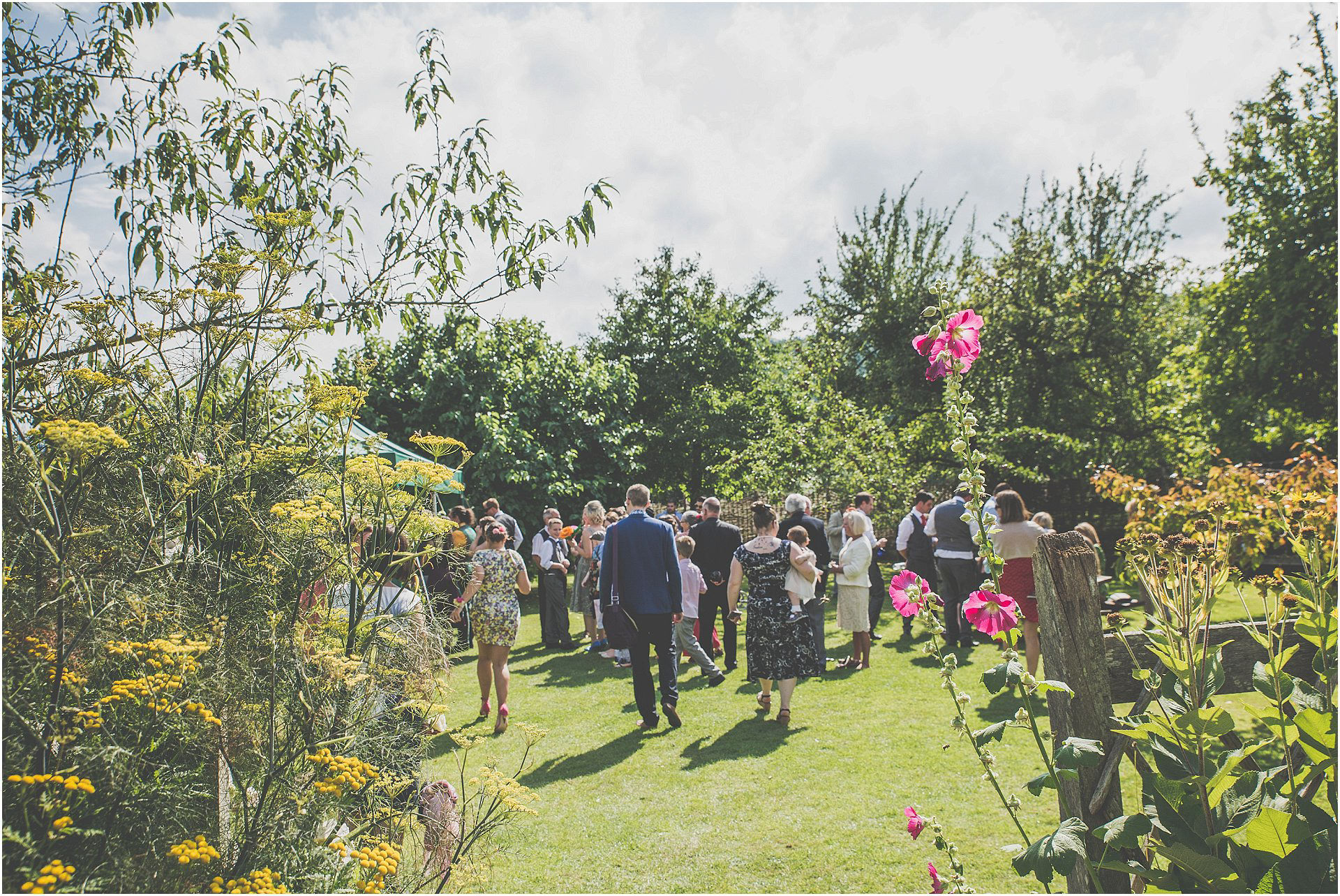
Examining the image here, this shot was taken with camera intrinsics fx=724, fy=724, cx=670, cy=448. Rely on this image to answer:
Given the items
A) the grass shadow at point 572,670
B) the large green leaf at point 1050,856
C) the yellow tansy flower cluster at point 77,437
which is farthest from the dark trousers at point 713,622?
the yellow tansy flower cluster at point 77,437

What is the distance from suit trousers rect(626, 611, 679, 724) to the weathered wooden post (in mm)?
4283

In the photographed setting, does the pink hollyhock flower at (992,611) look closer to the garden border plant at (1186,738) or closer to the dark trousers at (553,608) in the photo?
the garden border plant at (1186,738)

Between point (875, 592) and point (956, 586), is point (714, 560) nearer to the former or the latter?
point (875, 592)

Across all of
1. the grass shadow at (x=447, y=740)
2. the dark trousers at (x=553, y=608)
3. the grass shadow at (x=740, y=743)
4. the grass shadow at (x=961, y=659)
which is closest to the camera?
the grass shadow at (x=740, y=743)

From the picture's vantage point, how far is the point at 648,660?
251 inches

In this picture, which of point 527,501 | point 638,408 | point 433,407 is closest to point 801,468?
point 527,501

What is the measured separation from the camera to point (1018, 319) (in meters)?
17.8

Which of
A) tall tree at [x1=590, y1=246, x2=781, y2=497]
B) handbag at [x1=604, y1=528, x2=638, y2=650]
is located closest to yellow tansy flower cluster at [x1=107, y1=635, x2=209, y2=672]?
handbag at [x1=604, y1=528, x2=638, y2=650]

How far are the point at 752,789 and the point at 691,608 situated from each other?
10.1 feet

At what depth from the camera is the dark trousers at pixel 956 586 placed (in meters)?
8.61

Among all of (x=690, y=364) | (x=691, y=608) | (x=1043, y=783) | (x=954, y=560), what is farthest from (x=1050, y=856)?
(x=690, y=364)

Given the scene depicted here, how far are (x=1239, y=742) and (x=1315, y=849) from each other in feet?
3.11

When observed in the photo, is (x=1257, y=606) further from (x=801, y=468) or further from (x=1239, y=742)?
(x=1239, y=742)

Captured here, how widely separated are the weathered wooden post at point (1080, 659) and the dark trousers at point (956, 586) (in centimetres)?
643
